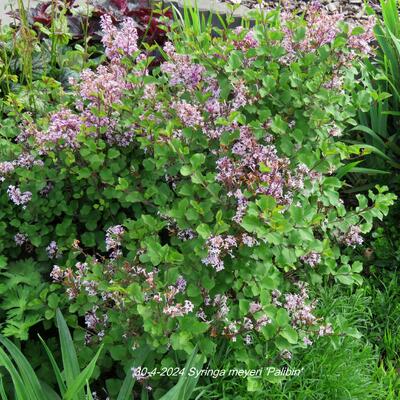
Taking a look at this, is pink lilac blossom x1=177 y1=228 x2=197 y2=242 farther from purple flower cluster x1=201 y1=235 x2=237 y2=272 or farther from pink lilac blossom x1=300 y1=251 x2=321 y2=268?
pink lilac blossom x1=300 y1=251 x2=321 y2=268

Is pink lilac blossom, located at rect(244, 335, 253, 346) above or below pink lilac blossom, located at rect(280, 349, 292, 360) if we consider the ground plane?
above

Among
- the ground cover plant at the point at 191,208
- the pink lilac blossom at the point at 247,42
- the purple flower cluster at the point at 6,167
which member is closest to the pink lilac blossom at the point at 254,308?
the ground cover plant at the point at 191,208

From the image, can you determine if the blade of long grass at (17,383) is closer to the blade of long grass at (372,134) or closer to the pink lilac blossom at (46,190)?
the pink lilac blossom at (46,190)

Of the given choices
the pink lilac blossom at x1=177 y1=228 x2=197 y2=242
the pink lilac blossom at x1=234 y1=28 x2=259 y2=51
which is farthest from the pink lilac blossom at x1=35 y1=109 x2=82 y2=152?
the pink lilac blossom at x1=234 y1=28 x2=259 y2=51

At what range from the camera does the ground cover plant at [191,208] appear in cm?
195

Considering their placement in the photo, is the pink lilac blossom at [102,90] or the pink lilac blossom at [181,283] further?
the pink lilac blossom at [102,90]

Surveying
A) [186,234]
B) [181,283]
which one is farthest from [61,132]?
[181,283]

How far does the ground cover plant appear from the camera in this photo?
1949 millimetres

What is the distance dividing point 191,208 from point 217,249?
0.20 metres

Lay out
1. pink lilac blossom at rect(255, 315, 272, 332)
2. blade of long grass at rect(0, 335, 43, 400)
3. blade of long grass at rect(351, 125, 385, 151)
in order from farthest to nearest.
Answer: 1. blade of long grass at rect(351, 125, 385, 151)
2. pink lilac blossom at rect(255, 315, 272, 332)
3. blade of long grass at rect(0, 335, 43, 400)

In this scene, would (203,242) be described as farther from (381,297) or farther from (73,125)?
(381,297)

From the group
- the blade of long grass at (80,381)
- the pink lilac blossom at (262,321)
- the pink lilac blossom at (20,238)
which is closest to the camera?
the blade of long grass at (80,381)

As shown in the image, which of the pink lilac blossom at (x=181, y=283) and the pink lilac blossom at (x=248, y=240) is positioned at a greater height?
the pink lilac blossom at (x=248, y=240)

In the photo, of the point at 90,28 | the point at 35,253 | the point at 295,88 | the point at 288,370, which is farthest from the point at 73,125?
the point at 90,28
